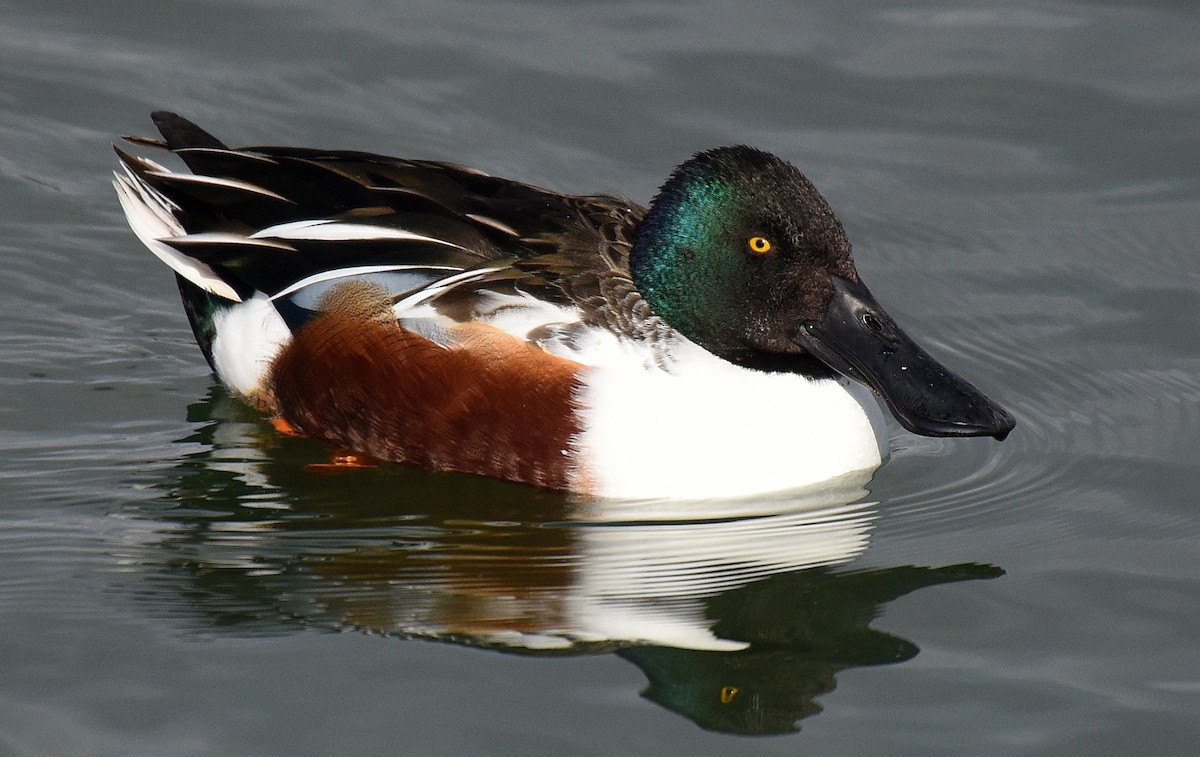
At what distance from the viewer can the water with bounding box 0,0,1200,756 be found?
4371mm

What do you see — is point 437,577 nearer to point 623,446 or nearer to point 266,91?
point 623,446

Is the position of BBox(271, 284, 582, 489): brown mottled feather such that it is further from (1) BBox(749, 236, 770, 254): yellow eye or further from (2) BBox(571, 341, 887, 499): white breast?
(1) BBox(749, 236, 770, 254): yellow eye

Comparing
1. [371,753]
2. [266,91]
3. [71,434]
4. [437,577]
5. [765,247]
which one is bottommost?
[371,753]

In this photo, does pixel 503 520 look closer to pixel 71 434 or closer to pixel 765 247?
pixel 765 247

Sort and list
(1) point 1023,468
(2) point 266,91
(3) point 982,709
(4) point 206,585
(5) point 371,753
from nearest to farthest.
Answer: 1. (5) point 371,753
2. (3) point 982,709
3. (4) point 206,585
4. (1) point 1023,468
5. (2) point 266,91

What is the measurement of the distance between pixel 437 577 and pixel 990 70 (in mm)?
4628

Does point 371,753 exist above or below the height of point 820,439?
below

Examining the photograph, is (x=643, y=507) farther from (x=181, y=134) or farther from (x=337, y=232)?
(x=181, y=134)

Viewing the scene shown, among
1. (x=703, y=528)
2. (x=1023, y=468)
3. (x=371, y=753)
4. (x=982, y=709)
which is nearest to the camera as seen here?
(x=371, y=753)

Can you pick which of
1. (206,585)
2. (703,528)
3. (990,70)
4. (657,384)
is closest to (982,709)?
(703,528)

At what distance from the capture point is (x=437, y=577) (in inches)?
199

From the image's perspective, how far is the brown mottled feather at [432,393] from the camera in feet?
17.9

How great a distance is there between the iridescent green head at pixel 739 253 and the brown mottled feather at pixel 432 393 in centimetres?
46

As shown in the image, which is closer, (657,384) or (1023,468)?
(657,384)
